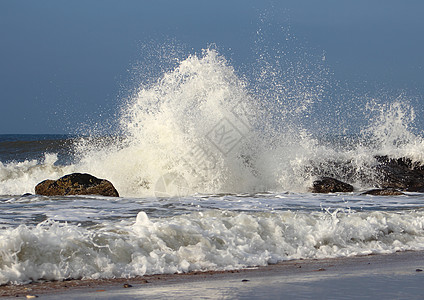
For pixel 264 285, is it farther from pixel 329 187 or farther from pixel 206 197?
pixel 329 187

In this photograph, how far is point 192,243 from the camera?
17.6ft

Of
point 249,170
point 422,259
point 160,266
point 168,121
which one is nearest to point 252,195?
point 249,170

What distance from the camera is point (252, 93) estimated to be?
13711 millimetres

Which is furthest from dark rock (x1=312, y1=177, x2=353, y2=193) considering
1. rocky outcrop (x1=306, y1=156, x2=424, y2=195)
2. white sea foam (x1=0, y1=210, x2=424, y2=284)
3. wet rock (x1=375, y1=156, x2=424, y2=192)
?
white sea foam (x1=0, y1=210, x2=424, y2=284)

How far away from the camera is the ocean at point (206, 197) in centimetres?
489

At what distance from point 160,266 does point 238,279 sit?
751mm

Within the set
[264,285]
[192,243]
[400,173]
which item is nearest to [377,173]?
[400,173]

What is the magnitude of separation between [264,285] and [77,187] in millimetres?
6552

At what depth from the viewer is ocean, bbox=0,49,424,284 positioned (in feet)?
16.0

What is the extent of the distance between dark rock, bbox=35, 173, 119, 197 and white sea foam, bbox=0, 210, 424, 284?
149 inches

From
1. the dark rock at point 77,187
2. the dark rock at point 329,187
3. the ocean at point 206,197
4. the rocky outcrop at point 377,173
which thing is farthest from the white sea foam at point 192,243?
the rocky outcrop at point 377,173

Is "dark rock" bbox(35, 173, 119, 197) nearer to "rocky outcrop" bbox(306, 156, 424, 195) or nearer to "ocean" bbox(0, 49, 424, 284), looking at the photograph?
"ocean" bbox(0, 49, 424, 284)

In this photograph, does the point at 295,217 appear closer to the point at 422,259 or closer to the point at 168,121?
the point at 422,259

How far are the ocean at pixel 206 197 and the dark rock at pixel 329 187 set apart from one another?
250 millimetres
